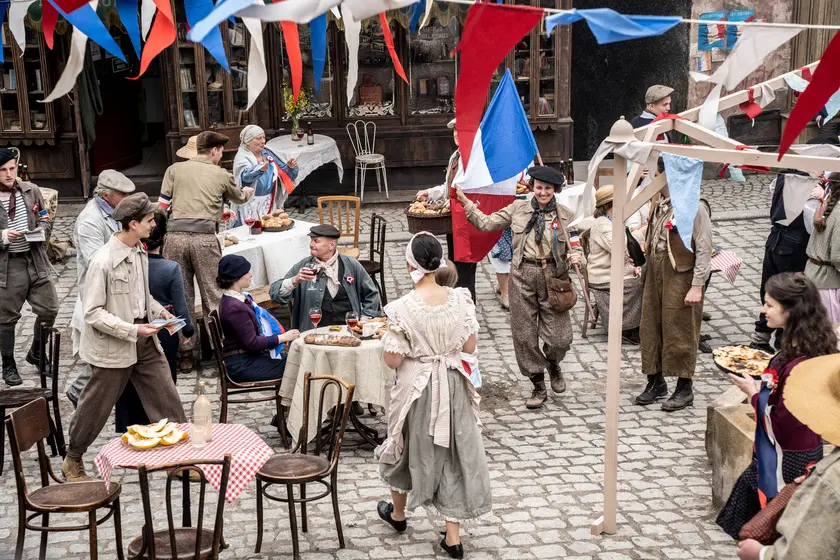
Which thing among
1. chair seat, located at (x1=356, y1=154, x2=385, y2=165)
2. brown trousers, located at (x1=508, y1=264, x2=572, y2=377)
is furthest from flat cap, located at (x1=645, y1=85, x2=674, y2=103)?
chair seat, located at (x1=356, y1=154, x2=385, y2=165)

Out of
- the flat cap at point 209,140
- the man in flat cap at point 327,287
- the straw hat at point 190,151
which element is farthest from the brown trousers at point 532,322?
the straw hat at point 190,151

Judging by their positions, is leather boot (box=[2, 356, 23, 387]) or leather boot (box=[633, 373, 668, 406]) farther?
leather boot (box=[2, 356, 23, 387])

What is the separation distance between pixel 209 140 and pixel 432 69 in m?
6.62

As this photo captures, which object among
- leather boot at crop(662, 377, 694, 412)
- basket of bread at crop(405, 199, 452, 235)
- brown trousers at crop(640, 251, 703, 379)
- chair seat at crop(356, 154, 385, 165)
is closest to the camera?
brown trousers at crop(640, 251, 703, 379)

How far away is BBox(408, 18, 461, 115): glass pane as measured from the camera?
15.6 metres

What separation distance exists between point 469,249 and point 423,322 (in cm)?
366

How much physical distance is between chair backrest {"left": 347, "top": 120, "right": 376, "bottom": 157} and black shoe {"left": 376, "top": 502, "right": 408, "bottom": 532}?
913 cm

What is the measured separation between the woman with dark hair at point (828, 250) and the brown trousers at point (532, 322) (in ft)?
6.42

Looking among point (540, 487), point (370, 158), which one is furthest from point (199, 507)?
point (370, 158)

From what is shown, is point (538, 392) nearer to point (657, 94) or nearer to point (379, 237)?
point (379, 237)

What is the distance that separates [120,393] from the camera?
7.07 meters

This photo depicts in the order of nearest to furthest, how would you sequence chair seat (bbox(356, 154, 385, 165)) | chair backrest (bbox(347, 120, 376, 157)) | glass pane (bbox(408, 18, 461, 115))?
chair seat (bbox(356, 154, 385, 165)), chair backrest (bbox(347, 120, 376, 157)), glass pane (bbox(408, 18, 461, 115))

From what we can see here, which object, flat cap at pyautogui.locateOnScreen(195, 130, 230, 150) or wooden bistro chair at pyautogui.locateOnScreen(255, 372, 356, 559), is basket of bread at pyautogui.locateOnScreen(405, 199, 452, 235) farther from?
wooden bistro chair at pyautogui.locateOnScreen(255, 372, 356, 559)

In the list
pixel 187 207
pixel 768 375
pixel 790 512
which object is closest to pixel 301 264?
pixel 187 207
